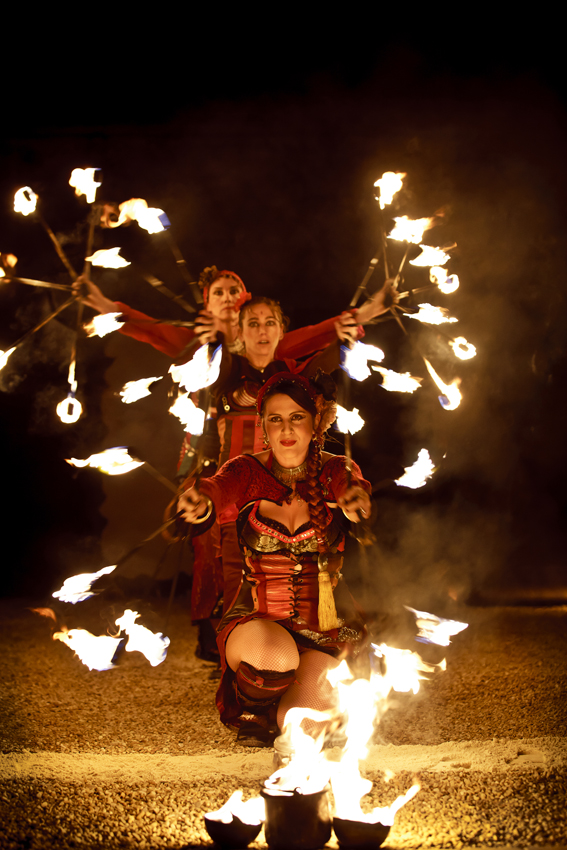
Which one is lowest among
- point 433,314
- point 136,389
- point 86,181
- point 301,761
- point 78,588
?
point 301,761

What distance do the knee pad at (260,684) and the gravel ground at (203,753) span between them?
26cm

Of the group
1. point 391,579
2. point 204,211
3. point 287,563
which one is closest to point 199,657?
point 287,563

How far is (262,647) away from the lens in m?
2.11

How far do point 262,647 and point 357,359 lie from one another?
1173 millimetres

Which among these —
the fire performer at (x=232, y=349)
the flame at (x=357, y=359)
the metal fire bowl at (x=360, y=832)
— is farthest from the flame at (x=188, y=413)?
the metal fire bowl at (x=360, y=832)

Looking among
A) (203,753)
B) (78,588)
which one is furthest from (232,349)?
(203,753)

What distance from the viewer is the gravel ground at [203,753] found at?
178 cm

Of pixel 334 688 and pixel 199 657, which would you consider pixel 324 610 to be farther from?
pixel 199 657

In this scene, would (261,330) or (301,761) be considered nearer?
(301,761)

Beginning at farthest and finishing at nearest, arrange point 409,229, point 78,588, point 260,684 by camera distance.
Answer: point 409,229 → point 260,684 → point 78,588

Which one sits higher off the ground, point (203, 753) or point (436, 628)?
point (436, 628)

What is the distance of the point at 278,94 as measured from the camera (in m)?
4.14

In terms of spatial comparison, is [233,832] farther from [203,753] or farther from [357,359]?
[357,359]

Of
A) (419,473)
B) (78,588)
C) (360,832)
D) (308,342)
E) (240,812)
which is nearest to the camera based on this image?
(360,832)
